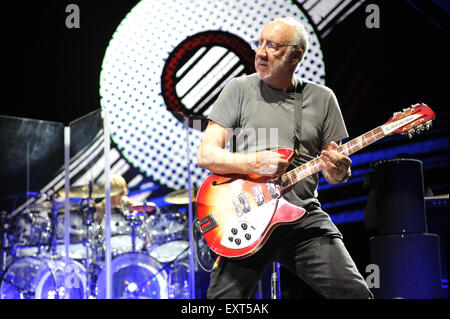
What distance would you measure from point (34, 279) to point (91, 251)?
1.01 meters

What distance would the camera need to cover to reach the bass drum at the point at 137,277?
530 cm

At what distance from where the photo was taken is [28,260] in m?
5.74

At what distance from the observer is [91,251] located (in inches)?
200

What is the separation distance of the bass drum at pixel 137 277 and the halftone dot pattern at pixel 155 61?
940 millimetres

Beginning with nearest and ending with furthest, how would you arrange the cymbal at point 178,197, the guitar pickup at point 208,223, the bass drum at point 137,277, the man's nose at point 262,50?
the guitar pickup at point 208,223 < the man's nose at point 262,50 < the bass drum at point 137,277 < the cymbal at point 178,197

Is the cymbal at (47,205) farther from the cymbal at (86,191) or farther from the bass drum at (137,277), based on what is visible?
the bass drum at (137,277)

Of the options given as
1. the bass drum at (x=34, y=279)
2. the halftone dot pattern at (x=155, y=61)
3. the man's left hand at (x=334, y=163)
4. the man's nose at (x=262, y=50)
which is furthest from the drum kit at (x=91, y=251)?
the man's left hand at (x=334, y=163)

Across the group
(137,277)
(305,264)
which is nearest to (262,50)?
(305,264)

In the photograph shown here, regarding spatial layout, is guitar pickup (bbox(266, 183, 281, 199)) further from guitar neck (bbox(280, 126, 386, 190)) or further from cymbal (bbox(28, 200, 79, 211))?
cymbal (bbox(28, 200, 79, 211))

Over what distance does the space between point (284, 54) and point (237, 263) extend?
1011 millimetres

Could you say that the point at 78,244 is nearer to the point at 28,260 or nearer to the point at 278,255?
the point at 28,260

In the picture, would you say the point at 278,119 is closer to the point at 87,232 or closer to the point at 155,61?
the point at 87,232

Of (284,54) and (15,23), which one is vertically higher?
(15,23)
